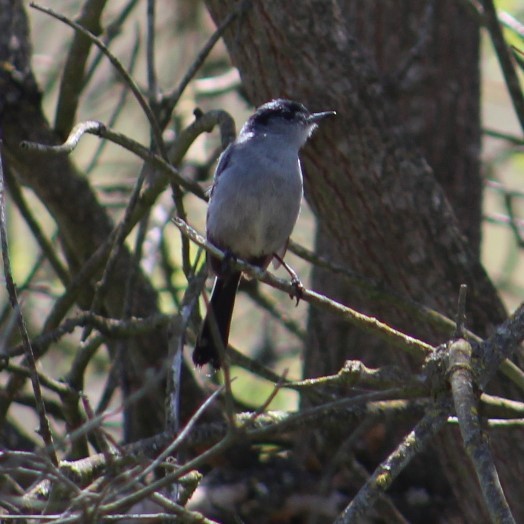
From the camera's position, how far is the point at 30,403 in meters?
4.75

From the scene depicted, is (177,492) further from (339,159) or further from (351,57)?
(351,57)

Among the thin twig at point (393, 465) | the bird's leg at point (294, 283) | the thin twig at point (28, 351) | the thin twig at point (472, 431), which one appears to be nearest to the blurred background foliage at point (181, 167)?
the bird's leg at point (294, 283)

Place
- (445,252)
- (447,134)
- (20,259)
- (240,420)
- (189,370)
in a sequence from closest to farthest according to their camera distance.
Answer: (240,420) < (445,252) < (189,370) < (447,134) < (20,259)

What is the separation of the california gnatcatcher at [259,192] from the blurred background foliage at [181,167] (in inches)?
26.1

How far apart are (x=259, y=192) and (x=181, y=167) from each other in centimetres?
138

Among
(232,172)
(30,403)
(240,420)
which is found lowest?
(30,403)

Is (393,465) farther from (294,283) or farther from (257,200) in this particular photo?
(257,200)

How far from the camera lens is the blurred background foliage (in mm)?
5793

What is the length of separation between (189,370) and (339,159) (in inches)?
60.0

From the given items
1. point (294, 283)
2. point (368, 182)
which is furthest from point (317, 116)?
point (294, 283)

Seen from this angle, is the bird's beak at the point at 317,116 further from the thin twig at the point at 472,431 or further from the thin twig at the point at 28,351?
the thin twig at the point at 28,351

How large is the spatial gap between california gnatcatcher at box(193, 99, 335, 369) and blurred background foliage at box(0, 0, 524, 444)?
663 millimetres

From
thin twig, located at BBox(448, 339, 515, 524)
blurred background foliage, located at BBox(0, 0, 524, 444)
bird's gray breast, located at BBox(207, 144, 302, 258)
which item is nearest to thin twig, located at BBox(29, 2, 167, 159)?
bird's gray breast, located at BBox(207, 144, 302, 258)

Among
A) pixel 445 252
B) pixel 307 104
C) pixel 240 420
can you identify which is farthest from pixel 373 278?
pixel 240 420
